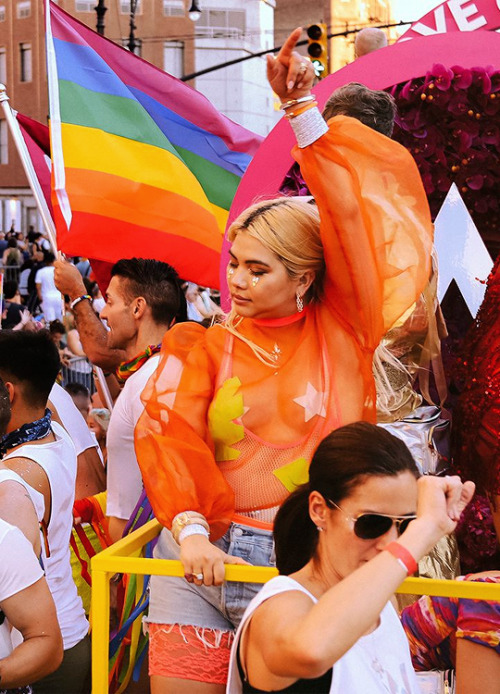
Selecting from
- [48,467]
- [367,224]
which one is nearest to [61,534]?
[48,467]

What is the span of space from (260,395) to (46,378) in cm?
138

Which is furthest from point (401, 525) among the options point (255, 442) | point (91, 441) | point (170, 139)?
point (170, 139)

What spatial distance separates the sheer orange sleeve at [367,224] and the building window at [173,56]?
114 ft

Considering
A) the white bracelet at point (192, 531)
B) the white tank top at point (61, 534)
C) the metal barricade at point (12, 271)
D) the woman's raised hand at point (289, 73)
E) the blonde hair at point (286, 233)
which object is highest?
the woman's raised hand at point (289, 73)

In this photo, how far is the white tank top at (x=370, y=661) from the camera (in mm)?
2070

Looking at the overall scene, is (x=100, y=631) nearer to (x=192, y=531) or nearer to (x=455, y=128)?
(x=192, y=531)

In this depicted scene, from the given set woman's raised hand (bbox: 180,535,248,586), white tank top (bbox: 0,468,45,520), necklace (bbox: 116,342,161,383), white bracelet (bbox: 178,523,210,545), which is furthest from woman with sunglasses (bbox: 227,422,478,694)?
necklace (bbox: 116,342,161,383)

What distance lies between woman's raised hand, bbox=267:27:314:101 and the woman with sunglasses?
2.77 feet

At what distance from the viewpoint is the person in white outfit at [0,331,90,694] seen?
3.52 meters

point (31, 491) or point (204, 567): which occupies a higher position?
point (204, 567)

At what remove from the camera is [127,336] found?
181 inches

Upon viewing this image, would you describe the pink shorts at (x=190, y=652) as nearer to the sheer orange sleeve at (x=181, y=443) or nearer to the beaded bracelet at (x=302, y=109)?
the sheer orange sleeve at (x=181, y=443)

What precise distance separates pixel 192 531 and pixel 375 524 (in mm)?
560

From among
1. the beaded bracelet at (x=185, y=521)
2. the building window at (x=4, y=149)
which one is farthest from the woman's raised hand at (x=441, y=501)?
the building window at (x=4, y=149)
